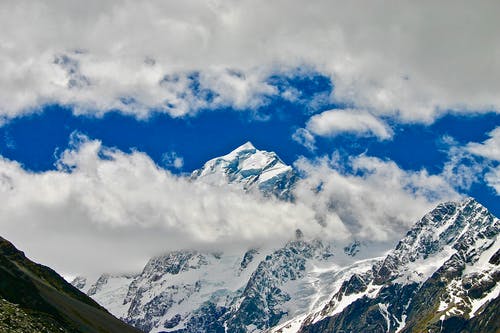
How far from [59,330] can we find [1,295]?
46.4ft

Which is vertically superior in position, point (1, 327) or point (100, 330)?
point (100, 330)

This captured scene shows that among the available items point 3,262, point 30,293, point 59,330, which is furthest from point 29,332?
point 3,262

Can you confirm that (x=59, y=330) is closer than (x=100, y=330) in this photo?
Yes

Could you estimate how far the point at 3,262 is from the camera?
15725cm

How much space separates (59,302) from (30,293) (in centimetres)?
2224

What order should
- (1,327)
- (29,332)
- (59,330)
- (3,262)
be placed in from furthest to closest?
(3,262) → (59,330) → (29,332) → (1,327)

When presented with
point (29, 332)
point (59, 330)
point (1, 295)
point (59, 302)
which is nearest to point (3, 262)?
point (59, 302)

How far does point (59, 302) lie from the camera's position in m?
165

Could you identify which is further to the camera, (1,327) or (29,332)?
(29,332)

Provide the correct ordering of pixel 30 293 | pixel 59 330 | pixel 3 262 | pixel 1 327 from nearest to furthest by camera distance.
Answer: pixel 1 327, pixel 59 330, pixel 30 293, pixel 3 262

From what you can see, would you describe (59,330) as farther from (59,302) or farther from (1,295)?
(59,302)

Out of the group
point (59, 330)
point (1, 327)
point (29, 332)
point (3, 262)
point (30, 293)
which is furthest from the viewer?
point (3, 262)

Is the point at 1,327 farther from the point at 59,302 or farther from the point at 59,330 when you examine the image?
the point at 59,302

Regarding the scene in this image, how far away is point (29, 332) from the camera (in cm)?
10881
